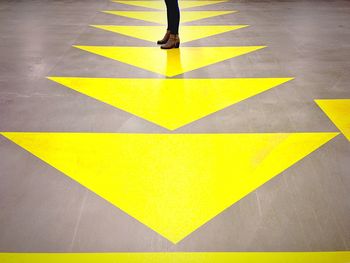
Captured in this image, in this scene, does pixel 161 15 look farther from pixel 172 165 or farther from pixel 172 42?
pixel 172 165

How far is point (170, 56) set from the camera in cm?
420

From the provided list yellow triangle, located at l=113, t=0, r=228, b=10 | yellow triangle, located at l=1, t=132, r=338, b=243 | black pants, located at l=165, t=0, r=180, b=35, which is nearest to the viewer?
yellow triangle, located at l=1, t=132, r=338, b=243

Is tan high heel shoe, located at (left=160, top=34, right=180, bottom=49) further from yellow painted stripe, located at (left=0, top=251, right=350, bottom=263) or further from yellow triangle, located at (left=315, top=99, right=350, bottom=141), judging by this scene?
yellow painted stripe, located at (left=0, top=251, right=350, bottom=263)

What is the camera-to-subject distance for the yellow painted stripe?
161 centimetres

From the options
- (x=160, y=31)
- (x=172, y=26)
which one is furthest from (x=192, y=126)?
(x=160, y=31)

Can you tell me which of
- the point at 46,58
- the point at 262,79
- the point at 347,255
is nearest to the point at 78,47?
the point at 46,58

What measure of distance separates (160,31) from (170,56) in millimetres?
1090

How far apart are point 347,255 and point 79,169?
1.27m

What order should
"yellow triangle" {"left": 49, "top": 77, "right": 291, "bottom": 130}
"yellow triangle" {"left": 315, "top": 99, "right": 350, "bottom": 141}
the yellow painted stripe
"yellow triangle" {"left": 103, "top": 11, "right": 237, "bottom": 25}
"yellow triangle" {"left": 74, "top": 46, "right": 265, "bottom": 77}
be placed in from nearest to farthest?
the yellow painted stripe → "yellow triangle" {"left": 315, "top": 99, "right": 350, "bottom": 141} → "yellow triangle" {"left": 49, "top": 77, "right": 291, "bottom": 130} → "yellow triangle" {"left": 74, "top": 46, "right": 265, "bottom": 77} → "yellow triangle" {"left": 103, "top": 11, "right": 237, "bottom": 25}

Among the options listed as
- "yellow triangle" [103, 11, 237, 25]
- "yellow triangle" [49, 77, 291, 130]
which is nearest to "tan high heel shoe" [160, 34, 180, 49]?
"yellow triangle" [49, 77, 291, 130]

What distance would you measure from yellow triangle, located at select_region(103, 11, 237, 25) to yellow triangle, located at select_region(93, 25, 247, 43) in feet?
1.45

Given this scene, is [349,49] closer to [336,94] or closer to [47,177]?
[336,94]

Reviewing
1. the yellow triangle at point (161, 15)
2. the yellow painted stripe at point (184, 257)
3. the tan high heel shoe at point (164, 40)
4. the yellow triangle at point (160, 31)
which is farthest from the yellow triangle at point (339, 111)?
the yellow triangle at point (161, 15)

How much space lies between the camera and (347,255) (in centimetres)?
165
